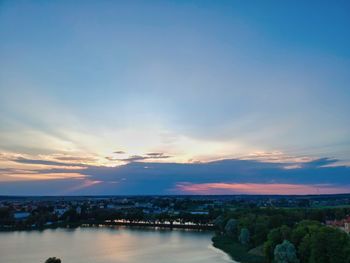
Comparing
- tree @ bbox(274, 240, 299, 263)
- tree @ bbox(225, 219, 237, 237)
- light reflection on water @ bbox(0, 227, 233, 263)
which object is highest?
tree @ bbox(225, 219, 237, 237)

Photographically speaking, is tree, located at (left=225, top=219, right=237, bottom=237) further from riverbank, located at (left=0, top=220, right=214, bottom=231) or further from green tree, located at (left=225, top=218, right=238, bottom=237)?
riverbank, located at (left=0, top=220, right=214, bottom=231)

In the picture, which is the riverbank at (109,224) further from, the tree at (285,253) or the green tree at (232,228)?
the tree at (285,253)

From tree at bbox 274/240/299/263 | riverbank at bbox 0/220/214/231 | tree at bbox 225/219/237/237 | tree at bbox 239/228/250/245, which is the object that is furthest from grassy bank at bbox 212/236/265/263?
riverbank at bbox 0/220/214/231

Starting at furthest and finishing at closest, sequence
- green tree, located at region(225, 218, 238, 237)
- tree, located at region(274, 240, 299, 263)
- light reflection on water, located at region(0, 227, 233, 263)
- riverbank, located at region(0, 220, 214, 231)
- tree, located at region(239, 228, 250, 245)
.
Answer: riverbank, located at region(0, 220, 214, 231) < green tree, located at region(225, 218, 238, 237) < tree, located at region(239, 228, 250, 245) < light reflection on water, located at region(0, 227, 233, 263) < tree, located at region(274, 240, 299, 263)

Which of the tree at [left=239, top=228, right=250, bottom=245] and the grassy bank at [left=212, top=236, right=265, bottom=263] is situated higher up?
the tree at [left=239, top=228, right=250, bottom=245]

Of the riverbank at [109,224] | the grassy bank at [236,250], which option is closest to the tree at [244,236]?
the grassy bank at [236,250]

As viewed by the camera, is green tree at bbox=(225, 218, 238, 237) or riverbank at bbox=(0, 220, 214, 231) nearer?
green tree at bbox=(225, 218, 238, 237)

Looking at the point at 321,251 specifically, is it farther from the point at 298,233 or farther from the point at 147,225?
the point at 147,225
